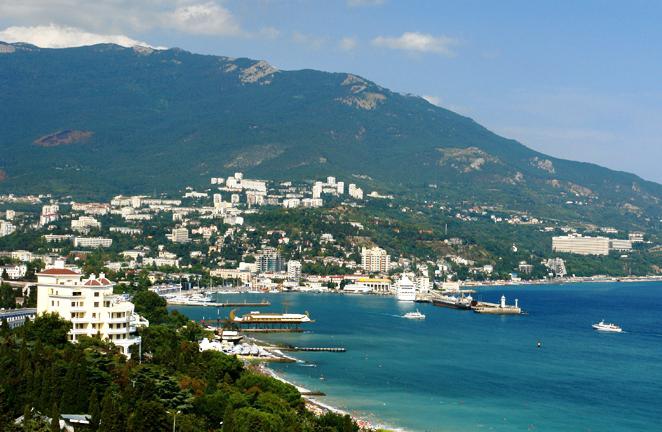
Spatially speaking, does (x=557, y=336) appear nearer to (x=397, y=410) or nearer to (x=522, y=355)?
(x=522, y=355)

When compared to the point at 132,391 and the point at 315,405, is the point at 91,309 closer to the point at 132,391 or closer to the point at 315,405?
the point at 315,405

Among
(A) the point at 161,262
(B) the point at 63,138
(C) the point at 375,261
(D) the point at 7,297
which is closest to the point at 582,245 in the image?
(C) the point at 375,261

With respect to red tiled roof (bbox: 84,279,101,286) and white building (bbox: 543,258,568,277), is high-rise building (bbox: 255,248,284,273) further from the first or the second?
red tiled roof (bbox: 84,279,101,286)

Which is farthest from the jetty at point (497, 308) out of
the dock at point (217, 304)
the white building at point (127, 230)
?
the white building at point (127, 230)

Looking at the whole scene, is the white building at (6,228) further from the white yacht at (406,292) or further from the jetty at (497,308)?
the jetty at (497,308)

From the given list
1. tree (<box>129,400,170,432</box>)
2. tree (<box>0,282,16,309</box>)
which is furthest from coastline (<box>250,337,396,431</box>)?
tree (<box>0,282,16,309</box>)

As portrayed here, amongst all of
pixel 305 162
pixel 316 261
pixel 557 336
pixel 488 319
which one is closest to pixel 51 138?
pixel 305 162
